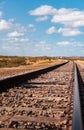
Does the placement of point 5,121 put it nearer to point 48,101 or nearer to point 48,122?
point 48,122

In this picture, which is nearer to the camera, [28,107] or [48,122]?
[48,122]

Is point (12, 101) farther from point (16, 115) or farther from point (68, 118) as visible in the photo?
point (68, 118)

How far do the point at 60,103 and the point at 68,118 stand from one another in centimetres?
237

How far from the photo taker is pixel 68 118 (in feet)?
21.5

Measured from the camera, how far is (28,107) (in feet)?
26.6

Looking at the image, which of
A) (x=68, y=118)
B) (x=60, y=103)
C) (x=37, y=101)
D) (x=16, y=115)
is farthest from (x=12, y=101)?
(x=68, y=118)

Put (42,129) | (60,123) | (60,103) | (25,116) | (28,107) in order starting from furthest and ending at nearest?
1. (60,103)
2. (28,107)
3. (25,116)
4. (60,123)
5. (42,129)

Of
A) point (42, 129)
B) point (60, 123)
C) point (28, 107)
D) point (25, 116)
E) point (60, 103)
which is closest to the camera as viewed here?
point (42, 129)

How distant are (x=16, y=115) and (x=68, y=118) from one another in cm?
112

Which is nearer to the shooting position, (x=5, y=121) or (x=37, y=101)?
(x=5, y=121)

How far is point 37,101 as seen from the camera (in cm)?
921

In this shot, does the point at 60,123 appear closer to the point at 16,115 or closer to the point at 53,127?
the point at 53,127

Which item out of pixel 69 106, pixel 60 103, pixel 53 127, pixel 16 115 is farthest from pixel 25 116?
pixel 60 103

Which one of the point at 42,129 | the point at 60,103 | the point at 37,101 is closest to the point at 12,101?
the point at 37,101
